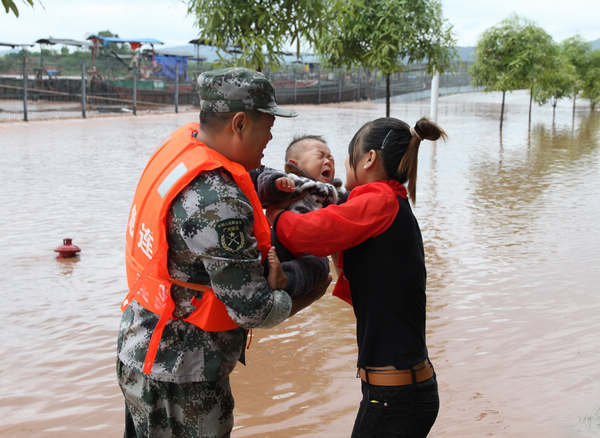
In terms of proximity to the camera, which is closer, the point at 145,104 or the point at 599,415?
the point at 599,415

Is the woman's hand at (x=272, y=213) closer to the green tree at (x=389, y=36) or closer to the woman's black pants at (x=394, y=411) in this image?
the woman's black pants at (x=394, y=411)

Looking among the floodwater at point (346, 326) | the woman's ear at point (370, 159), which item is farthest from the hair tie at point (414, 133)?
the floodwater at point (346, 326)

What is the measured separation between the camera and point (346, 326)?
213 inches

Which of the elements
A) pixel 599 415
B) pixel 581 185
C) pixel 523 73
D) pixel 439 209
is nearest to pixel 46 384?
pixel 599 415

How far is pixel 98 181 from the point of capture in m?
12.0

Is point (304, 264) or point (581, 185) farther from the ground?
point (304, 264)

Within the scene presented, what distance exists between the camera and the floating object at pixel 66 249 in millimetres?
6998

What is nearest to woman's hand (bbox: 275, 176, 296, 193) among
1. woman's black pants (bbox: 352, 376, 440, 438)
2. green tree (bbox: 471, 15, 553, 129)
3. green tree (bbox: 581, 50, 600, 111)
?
woman's black pants (bbox: 352, 376, 440, 438)

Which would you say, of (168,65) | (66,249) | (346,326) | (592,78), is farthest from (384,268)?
(592,78)

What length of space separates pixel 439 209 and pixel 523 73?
58.7ft

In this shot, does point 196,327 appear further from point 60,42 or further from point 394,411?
point 60,42

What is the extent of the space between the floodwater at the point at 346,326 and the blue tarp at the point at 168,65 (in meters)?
30.5

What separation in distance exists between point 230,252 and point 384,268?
2.06 ft

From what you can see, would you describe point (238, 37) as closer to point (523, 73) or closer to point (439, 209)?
point (439, 209)
